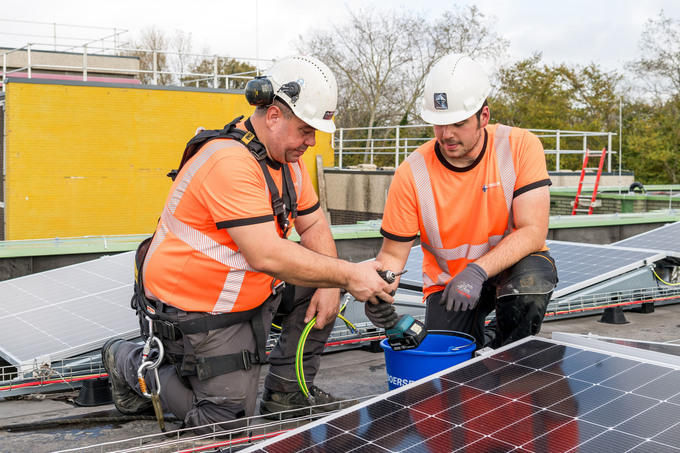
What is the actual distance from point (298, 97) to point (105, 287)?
2.89 metres

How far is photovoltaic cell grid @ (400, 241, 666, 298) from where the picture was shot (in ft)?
19.2

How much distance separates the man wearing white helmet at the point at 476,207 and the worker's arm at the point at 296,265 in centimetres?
68

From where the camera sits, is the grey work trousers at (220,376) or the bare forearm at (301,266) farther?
the grey work trousers at (220,376)

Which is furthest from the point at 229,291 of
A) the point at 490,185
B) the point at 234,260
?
the point at 490,185

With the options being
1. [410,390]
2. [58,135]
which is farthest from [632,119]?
[410,390]

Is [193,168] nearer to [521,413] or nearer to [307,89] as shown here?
[307,89]

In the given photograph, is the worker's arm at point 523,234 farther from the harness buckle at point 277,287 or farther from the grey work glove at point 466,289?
the harness buckle at point 277,287

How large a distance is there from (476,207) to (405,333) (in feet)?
3.31

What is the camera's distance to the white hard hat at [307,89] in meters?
3.75

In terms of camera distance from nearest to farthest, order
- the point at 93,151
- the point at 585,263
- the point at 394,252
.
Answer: the point at 394,252, the point at 585,263, the point at 93,151

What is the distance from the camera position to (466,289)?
3703 millimetres

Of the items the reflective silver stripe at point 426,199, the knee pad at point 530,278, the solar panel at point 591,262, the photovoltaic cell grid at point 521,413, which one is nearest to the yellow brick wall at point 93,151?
the solar panel at point 591,262

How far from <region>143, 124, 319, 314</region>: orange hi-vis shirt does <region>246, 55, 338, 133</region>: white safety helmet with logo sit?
0.32 metres

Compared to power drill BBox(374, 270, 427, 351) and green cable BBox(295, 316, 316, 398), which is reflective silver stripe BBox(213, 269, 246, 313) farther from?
power drill BBox(374, 270, 427, 351)
